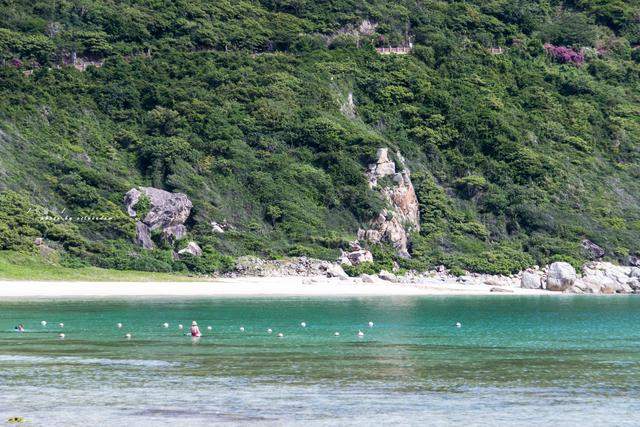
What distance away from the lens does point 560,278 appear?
3711 inches

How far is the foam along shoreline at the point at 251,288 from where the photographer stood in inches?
2933

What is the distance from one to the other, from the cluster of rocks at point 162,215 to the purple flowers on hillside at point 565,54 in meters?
69.4

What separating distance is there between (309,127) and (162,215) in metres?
23.8

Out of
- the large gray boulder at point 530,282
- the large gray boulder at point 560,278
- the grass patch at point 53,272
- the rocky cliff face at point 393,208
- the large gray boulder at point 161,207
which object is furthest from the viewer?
the rocky cliff face at point 393,208

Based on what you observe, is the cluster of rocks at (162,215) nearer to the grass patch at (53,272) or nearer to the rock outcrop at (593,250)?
the grass patch at (53,272)

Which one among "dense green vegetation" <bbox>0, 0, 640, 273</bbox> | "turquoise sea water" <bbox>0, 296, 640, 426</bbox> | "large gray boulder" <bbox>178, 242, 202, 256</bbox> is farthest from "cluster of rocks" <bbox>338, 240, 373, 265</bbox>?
"turquoise sea water" <bbox>0, 296, 640, 426</bbox>

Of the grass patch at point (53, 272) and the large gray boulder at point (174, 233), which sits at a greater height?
the large gray boulder at point (174, 233)

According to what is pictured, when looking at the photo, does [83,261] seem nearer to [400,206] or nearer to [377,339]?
[400,206]

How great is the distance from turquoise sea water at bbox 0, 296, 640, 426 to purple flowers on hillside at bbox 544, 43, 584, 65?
295ft

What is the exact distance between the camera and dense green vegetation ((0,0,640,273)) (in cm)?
9756

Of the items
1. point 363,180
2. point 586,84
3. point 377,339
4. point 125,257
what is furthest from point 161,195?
point 586,84

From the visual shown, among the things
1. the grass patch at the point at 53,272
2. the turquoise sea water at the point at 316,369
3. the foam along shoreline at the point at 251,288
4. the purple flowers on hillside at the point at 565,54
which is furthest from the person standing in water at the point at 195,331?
the purple flowers on hillside at the point at 565,54

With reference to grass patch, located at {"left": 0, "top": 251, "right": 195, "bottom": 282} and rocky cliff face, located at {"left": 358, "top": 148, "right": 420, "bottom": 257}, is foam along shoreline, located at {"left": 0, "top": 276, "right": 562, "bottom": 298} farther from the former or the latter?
rocky cliff face, located at {"left": 358, "top": 148, "right": 420, "bottom": 257}

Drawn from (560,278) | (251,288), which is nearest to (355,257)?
(251,288)
